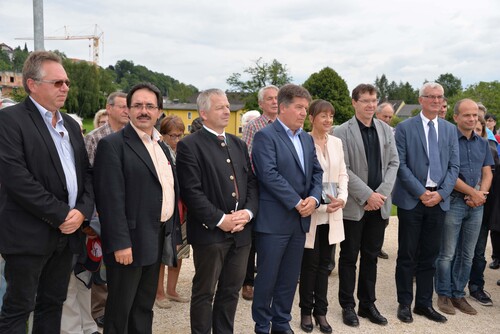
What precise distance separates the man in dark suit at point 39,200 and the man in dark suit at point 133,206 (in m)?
0.22

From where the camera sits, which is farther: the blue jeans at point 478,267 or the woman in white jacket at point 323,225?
the blue jeans at point 478,267

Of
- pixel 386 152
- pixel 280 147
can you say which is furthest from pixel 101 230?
pixel 386 152

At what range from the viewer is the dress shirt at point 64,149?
3.36 m

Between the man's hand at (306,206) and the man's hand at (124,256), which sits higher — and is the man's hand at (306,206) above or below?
above

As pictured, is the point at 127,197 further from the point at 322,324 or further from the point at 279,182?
the point at 322,324

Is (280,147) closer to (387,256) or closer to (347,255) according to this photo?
(347,255)

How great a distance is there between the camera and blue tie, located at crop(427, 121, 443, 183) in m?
5.16

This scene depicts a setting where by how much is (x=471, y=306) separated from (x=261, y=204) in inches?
131

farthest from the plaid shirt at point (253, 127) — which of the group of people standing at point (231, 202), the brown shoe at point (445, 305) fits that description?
the brown shoe at point (445, 305)

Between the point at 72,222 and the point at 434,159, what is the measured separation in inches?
159

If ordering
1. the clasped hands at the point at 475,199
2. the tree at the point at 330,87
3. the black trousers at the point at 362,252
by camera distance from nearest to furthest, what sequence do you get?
the black trousers at the point at 362,252 < the clasped hands at the point at 475,199 < the tree at the point at 330,87

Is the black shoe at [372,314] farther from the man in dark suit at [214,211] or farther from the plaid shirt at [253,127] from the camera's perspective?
the plaid shirt at [253,127]

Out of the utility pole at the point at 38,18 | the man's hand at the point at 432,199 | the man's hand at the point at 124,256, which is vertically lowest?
the man's hand at the point at 124,256

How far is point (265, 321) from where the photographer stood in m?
4.51
